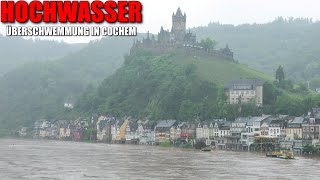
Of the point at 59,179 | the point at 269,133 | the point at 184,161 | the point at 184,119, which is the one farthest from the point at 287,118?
the point at 59,179

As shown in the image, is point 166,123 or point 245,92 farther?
point 166,123

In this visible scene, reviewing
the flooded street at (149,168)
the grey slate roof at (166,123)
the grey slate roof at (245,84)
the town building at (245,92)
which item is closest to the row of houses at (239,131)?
the grey slate roof at (166,123)

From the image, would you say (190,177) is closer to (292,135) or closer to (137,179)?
(137,179)

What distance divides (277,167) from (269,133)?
59.6 m

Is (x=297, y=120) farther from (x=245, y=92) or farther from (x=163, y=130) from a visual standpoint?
(x=163, y=130)

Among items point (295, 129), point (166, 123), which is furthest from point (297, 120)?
point (166, 123)

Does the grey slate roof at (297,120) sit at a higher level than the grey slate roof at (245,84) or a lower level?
lower

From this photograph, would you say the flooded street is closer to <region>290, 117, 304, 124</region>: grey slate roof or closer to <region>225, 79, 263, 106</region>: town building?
<region>290, 117, 304, 124</region>: grey slate roof

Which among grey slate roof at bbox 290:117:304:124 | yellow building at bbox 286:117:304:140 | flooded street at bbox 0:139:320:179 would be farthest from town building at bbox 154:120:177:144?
flooded street at bbox 0:139:320:179

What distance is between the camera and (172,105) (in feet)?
651

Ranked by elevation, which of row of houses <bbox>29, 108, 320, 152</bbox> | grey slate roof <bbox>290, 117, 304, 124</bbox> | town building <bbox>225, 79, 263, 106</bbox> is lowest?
row of houses <bbox>29, 108, 320, 152</bbox>

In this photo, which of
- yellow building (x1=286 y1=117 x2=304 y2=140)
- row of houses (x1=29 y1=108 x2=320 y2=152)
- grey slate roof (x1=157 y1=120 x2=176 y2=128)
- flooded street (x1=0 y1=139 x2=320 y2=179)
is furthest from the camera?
grey slate roof (x1=157 y1=120 x2=176 y2=128)

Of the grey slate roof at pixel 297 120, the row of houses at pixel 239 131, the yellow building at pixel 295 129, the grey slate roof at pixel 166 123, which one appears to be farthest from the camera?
the grey slate roof at pixel 166 123

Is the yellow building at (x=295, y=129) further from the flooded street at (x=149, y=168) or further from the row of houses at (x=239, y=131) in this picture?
the flooded street at (x=149, y=168)
